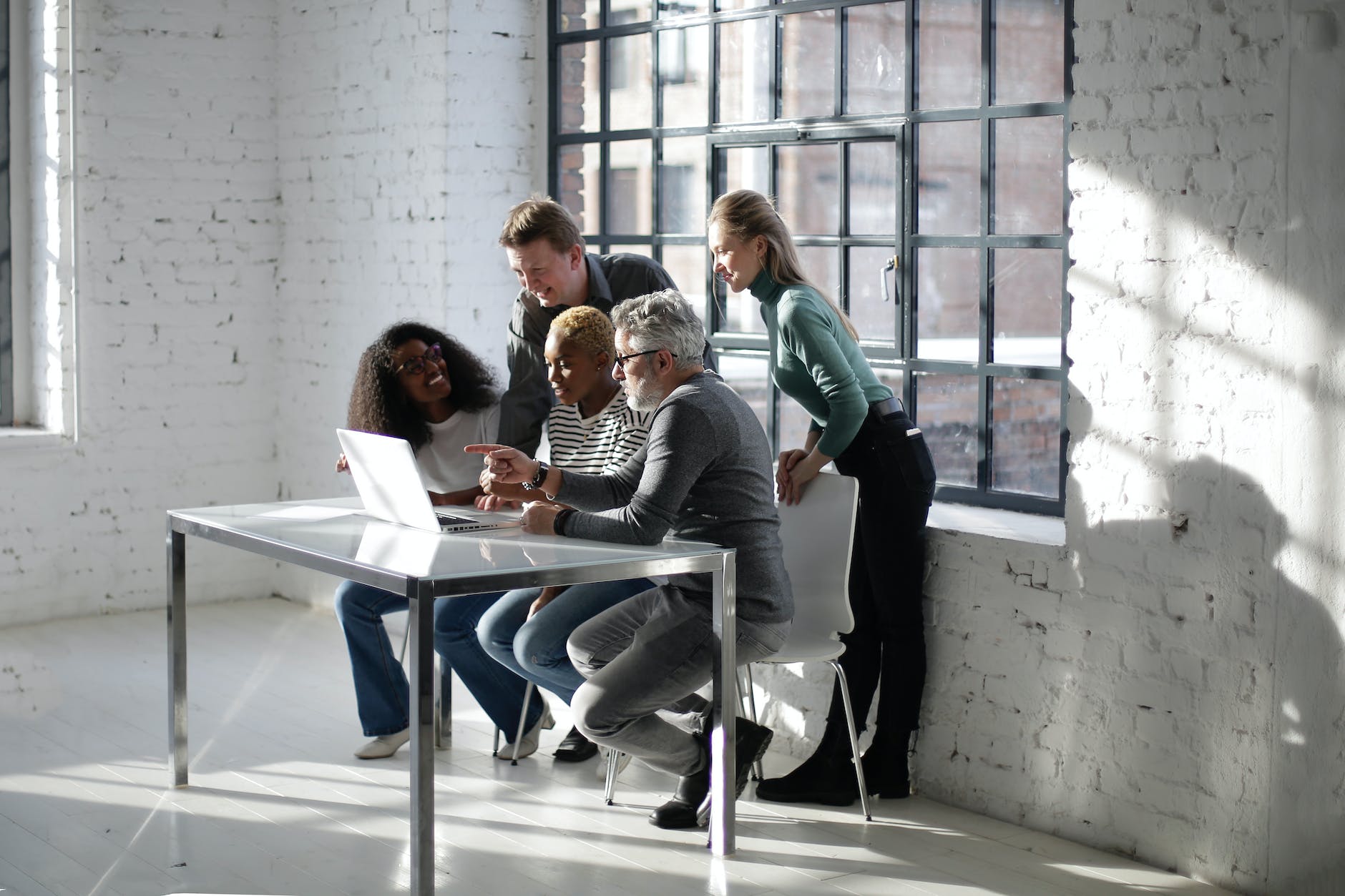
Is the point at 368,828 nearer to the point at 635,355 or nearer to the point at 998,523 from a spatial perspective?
the point at 635,355

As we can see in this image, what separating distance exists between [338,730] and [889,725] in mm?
1664

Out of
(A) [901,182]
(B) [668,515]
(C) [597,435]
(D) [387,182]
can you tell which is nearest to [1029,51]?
(A) [901,182]

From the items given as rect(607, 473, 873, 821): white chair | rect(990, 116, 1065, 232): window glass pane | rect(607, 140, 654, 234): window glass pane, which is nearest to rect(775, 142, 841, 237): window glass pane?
rect(990, 116, 1065, 232): window glass pane

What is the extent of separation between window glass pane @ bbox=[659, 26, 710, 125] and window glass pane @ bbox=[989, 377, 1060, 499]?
1.48 meters

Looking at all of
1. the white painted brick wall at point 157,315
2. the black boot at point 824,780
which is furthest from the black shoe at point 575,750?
the white painted brick wall at point 157,315

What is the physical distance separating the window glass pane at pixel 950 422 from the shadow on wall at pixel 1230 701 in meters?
0.68

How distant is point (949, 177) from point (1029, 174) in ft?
0.84

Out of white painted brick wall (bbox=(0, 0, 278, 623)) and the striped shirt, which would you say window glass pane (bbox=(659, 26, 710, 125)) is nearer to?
the striped shirt

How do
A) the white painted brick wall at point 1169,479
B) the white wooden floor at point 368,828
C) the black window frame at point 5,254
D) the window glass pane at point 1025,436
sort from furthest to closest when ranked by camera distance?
the black window frame at point 5,254 < the window glass pane at point 1025,436 < the white wooden floor at point 368,828 < the white painted brick wall at point 1169,479

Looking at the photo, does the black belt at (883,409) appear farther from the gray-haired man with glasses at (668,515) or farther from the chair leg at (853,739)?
the chair leg at (853,739)

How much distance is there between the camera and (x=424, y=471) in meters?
4.53

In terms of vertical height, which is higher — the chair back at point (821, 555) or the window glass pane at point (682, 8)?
the window glass pane at point (682, 8)

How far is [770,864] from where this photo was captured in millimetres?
3648

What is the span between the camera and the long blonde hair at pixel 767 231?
4.05m
